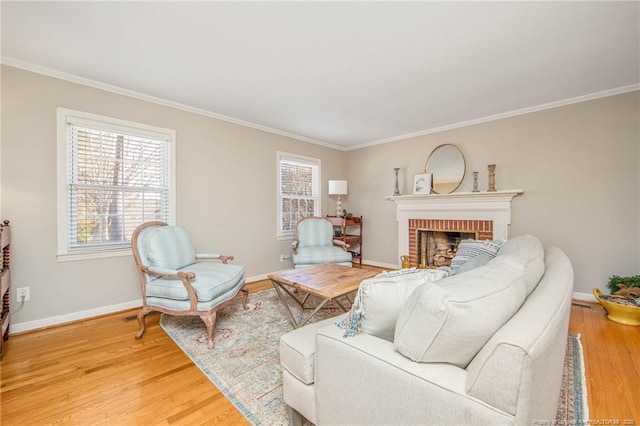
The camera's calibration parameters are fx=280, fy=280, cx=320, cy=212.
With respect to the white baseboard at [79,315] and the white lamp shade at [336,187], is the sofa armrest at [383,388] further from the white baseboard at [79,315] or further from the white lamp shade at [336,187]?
the white lamp shade at [336,187]

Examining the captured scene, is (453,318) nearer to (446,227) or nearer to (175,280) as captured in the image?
(175,280)

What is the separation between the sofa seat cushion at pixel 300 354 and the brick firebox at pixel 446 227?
344 centimetres

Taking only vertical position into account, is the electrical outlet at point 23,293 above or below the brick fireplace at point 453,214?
below

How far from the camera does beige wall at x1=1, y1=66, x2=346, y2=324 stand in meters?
2.47

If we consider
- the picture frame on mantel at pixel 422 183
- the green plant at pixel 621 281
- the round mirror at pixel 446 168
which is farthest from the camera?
the picture frame on mantel at pixel 422 183

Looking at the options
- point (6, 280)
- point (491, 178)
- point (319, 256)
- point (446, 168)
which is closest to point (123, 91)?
point (6, 280)

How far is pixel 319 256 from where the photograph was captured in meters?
3.69

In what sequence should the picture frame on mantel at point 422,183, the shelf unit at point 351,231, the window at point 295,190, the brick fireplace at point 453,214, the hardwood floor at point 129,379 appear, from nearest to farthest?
the hardwood floor at point 129,379, the brick fireplace at point 453,214, the picture frame on mantel at point 422,183, the window at point 295,190, the shelf unit at point 351,231

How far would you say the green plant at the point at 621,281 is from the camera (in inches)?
110

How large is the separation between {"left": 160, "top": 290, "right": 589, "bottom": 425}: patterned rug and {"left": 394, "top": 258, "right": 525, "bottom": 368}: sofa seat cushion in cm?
96

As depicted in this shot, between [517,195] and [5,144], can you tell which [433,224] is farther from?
[5,144]

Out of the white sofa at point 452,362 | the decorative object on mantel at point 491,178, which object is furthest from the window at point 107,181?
the decorative object on mantel at point 491,178

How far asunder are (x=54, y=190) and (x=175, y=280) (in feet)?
4.88

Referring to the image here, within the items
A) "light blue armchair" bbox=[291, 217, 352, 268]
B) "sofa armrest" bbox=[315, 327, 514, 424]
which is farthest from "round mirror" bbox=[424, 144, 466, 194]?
"sofa armrest" bbox=[315, 327, 514, 424]
